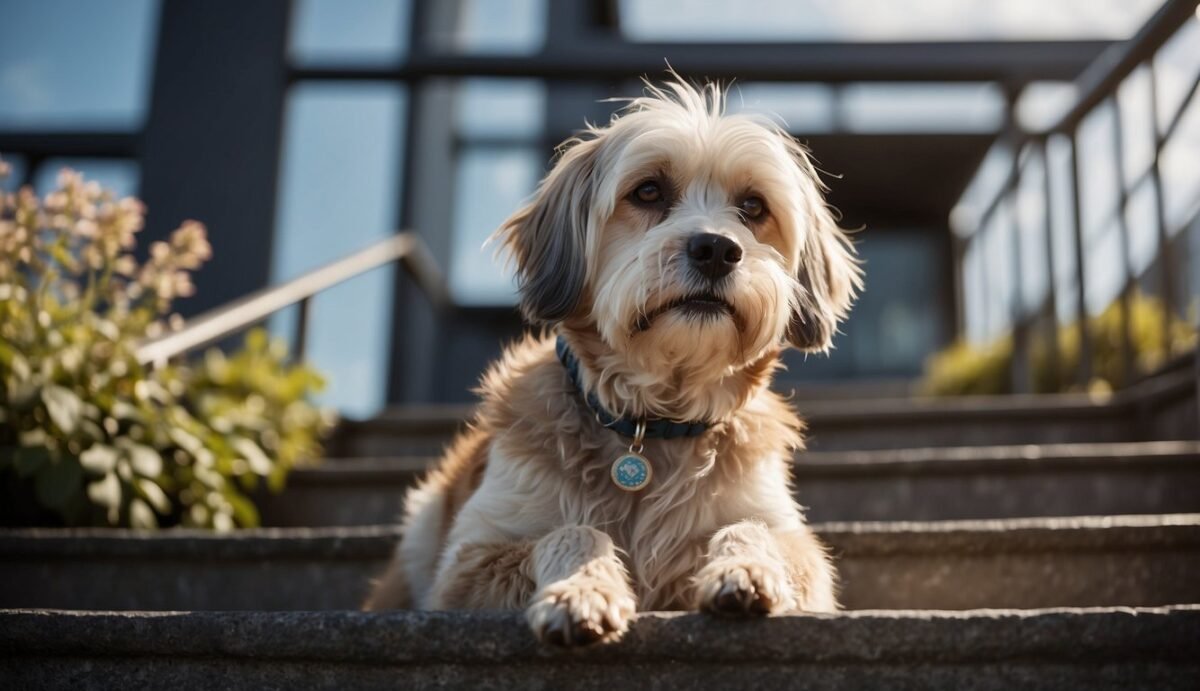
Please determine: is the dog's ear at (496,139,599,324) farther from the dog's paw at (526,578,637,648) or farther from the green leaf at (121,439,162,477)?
the green leaf at (121,439,162,477)

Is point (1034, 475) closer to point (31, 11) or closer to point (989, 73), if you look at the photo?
point (989, 73)

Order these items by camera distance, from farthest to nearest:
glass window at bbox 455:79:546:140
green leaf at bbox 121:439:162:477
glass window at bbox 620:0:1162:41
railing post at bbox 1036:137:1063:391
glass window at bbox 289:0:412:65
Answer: glass window at bbox 455:79:546:140
glass window at bbox 289:0:412:65
glass window at bbox 620:0:1162:41
railing post at bbox 1036:137:1063:391
green leaf at bbox 121:439:162:477

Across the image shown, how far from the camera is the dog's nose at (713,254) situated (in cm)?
191

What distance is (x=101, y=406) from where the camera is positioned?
2.90m

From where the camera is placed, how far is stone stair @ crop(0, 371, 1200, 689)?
5.13 feet

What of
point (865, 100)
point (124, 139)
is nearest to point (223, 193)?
point (124, 139)

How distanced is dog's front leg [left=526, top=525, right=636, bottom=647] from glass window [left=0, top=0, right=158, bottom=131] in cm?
546

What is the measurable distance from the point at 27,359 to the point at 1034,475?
285 cm

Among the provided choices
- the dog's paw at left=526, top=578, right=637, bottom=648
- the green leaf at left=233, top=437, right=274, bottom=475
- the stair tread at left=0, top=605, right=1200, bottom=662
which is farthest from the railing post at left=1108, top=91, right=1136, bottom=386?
the green leaf at left=233, top=437, right=274, bottom=475

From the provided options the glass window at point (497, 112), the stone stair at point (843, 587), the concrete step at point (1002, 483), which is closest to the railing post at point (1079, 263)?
the stone stair at point (843, 587)

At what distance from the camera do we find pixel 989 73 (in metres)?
5.75

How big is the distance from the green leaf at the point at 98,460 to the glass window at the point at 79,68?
406 cm

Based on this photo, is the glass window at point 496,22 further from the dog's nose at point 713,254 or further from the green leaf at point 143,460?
the dog's nose at point 713,254

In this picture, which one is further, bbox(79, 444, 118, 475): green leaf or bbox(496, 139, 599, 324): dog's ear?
bbox(79, 444, 118, 475): green leaf
